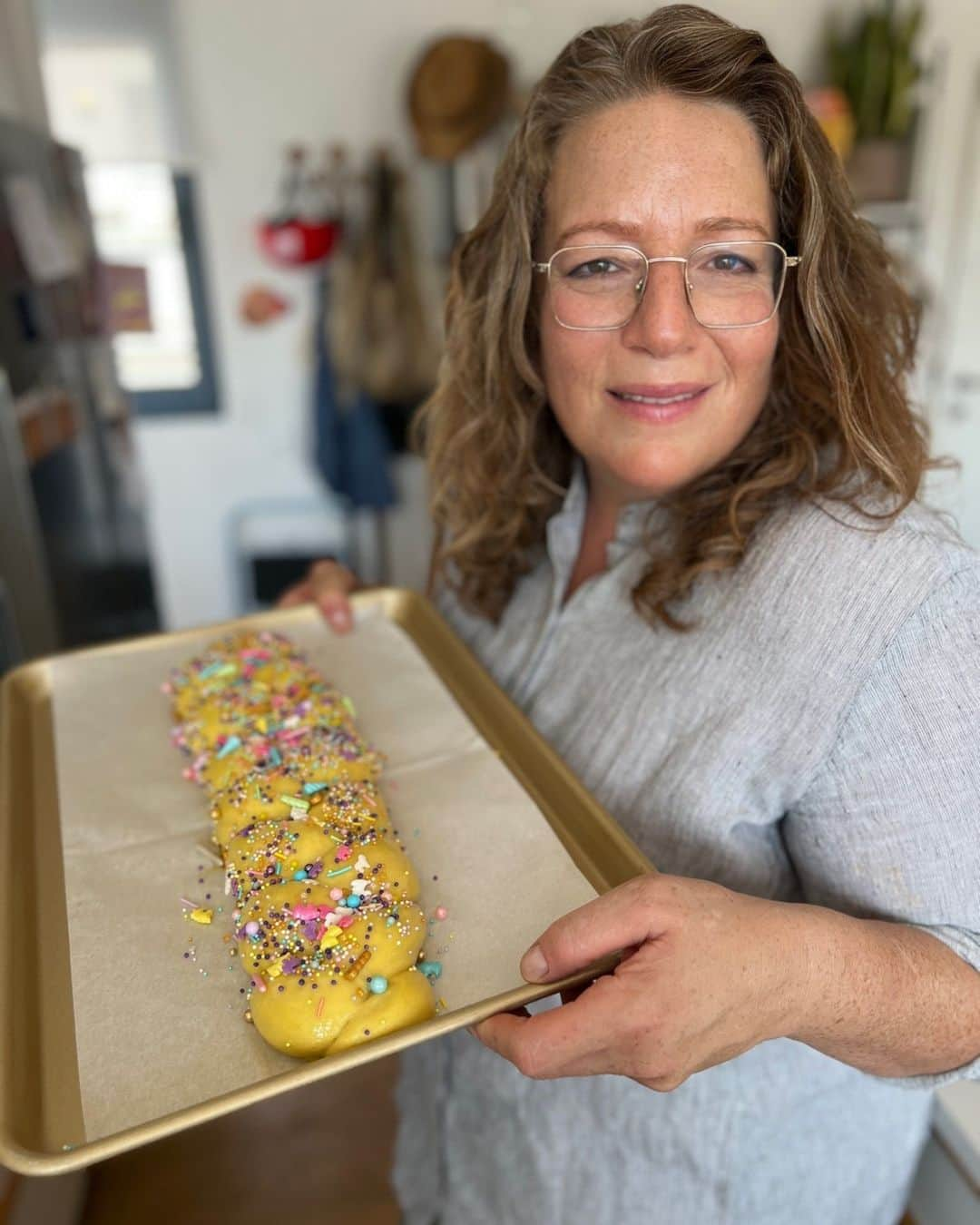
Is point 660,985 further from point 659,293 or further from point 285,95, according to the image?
point 285,95

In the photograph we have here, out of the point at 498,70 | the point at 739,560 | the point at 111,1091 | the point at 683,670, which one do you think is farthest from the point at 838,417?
the point at 498,70

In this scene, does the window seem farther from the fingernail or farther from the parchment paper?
the fingernail

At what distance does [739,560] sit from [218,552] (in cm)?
313

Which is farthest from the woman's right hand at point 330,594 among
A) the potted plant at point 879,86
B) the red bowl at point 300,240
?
the potted plant at point 879,86

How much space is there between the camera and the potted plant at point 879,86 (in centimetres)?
288

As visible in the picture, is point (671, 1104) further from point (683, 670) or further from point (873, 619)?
point (873, 619)

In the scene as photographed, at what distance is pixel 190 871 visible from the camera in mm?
921

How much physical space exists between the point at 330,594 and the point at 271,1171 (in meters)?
1.40

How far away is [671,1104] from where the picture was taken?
0.97 metres

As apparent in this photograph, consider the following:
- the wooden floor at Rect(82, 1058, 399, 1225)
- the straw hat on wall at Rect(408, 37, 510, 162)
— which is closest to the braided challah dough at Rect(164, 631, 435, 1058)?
the wooden floor at Rect(82, 1058, 399, 1225)

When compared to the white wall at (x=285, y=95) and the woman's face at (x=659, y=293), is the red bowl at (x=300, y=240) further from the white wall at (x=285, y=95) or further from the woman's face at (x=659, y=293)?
the woman's face at (x=659, y=293)

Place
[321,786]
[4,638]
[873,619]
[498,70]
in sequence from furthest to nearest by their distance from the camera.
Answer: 1. [498,70]
2. [4,638]
3. [321,786]
4. [873,619]

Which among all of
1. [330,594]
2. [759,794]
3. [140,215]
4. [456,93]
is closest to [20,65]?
[140,215]

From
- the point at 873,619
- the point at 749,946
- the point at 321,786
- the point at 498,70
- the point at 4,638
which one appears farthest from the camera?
the point at 498,70
